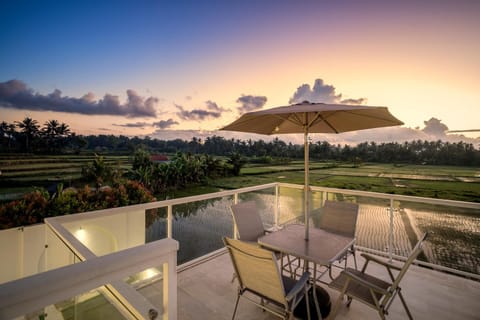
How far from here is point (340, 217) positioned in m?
3.40

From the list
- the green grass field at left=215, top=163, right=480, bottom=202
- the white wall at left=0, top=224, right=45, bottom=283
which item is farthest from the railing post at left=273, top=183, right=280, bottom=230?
the green grass field at left=215, top=163, right=480, bottom=202

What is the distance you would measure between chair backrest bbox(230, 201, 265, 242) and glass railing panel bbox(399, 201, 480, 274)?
2048 millimetres

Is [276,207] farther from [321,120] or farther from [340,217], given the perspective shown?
[321,120]

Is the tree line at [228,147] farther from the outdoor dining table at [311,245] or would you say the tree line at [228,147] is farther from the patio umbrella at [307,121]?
the outdoor dining table at [311,245]

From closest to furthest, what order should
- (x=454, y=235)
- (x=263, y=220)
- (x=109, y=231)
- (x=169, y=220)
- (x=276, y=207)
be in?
1. (x=109, y=231)
2. (x=169, y=220)
3. (x=263, y=220)
4. (x=276, y=207)
5. (x=454, y=235)

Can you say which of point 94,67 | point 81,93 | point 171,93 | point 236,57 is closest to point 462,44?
point 236,57

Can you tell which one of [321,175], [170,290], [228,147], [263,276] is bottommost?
[321,175]

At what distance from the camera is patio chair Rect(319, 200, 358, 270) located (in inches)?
130

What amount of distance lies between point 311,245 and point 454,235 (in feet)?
28.1

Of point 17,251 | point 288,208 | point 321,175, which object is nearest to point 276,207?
point 288,208

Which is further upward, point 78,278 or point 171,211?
point 78,278

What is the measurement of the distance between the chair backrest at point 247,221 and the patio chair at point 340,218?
0.96 metres

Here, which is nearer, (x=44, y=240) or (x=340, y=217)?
(x=44, y=240)

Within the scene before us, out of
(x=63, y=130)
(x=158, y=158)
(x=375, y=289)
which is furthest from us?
(x=158, y=158)
